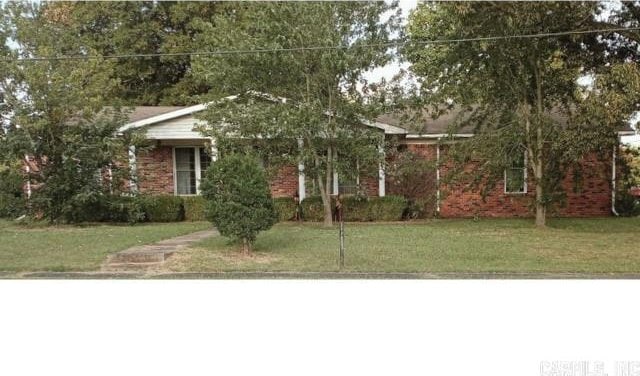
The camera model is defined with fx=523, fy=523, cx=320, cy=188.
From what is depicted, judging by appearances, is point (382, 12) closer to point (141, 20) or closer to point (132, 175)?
point (132, 175)

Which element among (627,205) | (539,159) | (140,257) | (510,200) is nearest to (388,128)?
(539,159)

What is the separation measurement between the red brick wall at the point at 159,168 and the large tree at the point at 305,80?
481 cm

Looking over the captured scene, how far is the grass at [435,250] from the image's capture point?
897 cm

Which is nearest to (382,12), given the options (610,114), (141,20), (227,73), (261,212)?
A: (227,73)

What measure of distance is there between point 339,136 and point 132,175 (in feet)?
23.4

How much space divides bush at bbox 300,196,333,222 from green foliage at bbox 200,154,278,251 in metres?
7.29

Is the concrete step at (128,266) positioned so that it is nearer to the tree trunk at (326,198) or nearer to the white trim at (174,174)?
the tree trunk at (326,198)

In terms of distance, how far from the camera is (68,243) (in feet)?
39.5

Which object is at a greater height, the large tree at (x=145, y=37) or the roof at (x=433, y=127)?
the large tree at (x=145, y=37)

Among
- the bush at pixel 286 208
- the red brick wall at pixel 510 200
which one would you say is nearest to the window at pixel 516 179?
the red brick wall at pixel 510 200

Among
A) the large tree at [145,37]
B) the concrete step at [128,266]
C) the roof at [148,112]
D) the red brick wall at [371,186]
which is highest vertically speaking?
the large tree at [145,37]

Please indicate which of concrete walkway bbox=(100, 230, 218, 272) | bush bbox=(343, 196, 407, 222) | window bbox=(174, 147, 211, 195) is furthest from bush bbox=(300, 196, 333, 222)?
concrete walkway bbox=(100, 230, 218, 272)

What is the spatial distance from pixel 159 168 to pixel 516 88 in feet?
42.2

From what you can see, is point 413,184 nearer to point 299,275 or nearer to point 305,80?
point 305,80
